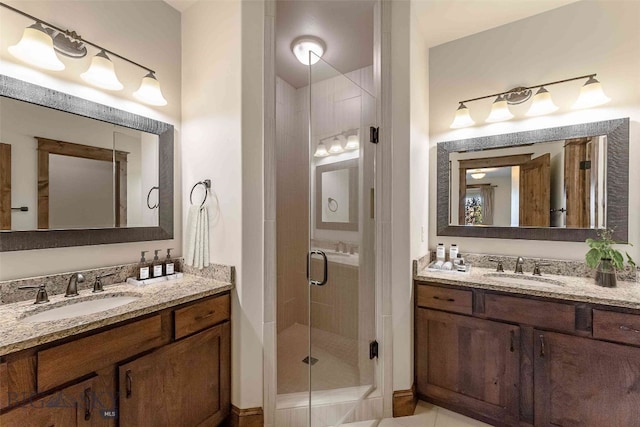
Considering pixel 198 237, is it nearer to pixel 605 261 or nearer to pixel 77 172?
pixel 77 172

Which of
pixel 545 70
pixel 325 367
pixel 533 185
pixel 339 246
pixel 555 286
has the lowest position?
pixel 325 367

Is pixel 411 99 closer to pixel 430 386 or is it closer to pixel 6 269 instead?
pixel 430 386

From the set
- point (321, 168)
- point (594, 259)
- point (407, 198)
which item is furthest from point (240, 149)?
point (594, 259)

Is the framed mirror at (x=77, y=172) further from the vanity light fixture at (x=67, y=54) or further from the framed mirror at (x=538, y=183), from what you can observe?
the framed mirror at (x=538, y=183)

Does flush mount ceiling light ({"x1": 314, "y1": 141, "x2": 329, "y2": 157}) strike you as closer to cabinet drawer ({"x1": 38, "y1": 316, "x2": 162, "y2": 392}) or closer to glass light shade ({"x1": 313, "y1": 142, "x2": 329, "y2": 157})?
glass light shade ({"x1": 313, "y1": 142, "x2": 329, "y2": 157})

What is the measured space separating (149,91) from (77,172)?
2.25 feet

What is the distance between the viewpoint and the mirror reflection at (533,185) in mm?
1919

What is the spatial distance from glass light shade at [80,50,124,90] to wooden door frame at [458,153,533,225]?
2.59m

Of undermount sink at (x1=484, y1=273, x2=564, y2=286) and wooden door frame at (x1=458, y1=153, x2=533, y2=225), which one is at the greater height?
wooden door frame at (x1=458, y1=153, x2=533, y2=225)

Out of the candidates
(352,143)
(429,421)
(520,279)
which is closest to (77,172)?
(352,143)

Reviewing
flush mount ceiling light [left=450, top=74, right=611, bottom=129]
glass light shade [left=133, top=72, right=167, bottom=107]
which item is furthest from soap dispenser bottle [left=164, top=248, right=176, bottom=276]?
flush mount ceiling light [left=450, top=74, right=611, bottom=129]

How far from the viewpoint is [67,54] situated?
1.52 meters

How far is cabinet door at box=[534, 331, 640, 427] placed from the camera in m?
1.43

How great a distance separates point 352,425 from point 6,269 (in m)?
2.13
